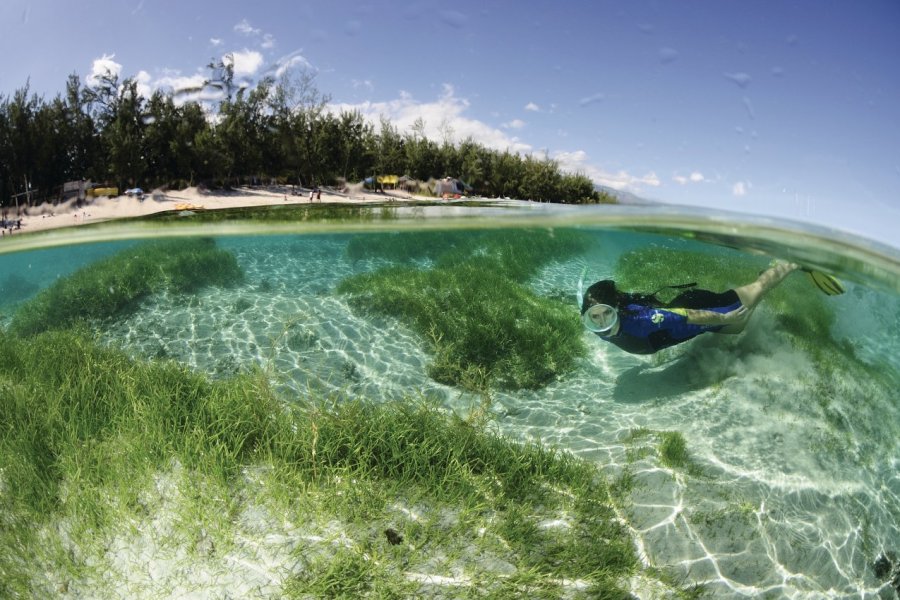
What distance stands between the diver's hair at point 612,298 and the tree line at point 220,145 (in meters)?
1.86

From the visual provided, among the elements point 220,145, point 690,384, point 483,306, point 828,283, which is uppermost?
point 220,145

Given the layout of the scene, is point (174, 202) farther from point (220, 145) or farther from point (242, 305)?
point (242, 305)

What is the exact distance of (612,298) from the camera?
21.9 ft

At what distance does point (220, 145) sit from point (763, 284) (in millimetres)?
9759

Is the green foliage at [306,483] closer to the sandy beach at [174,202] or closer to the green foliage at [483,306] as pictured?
the green foliage at [483,306]

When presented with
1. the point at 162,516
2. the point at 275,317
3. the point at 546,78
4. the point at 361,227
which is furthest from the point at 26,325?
the point at 546,78

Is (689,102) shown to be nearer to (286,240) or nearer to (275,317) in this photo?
(275,317)

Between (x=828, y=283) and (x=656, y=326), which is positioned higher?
(x=828, y=283)

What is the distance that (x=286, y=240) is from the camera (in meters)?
11.1

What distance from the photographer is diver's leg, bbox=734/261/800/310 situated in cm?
722

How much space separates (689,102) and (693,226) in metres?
4.43

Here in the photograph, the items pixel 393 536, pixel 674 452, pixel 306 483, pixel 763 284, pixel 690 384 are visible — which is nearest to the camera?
pixel 393 536

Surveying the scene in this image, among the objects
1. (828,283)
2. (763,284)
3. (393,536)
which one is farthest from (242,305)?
(828,283)

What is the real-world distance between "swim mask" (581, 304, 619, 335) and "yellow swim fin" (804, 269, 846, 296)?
252 inches
